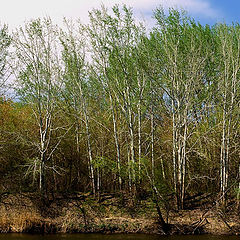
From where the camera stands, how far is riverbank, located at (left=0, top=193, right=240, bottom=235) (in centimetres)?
1173

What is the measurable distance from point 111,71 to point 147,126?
11.4 feet

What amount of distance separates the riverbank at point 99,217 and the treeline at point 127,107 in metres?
0.68

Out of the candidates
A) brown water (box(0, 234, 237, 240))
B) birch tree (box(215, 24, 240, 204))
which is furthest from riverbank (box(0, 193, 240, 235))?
birch tree (box(215, 24, 240, 204))

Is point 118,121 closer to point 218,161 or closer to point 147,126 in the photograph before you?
point 147,126

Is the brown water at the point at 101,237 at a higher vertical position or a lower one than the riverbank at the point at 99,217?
lower

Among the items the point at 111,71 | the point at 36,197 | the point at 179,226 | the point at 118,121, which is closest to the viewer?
the point at 179,226

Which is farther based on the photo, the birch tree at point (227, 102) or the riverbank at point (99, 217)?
the birch tree at point (227, 102)

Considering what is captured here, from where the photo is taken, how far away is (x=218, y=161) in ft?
46.6

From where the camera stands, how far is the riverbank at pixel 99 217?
462 inches

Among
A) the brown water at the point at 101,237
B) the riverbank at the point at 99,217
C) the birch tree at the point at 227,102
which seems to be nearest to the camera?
the brown water at the point at 101,237

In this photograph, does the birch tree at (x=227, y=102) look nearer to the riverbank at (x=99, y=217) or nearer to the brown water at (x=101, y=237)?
the riverbank at (x=99, y=217)

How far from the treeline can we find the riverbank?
68 cm

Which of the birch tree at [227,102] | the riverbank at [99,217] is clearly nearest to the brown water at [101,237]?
the riverbank at [99,217]

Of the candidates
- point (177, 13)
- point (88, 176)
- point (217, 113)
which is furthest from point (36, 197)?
point (177, 13)
